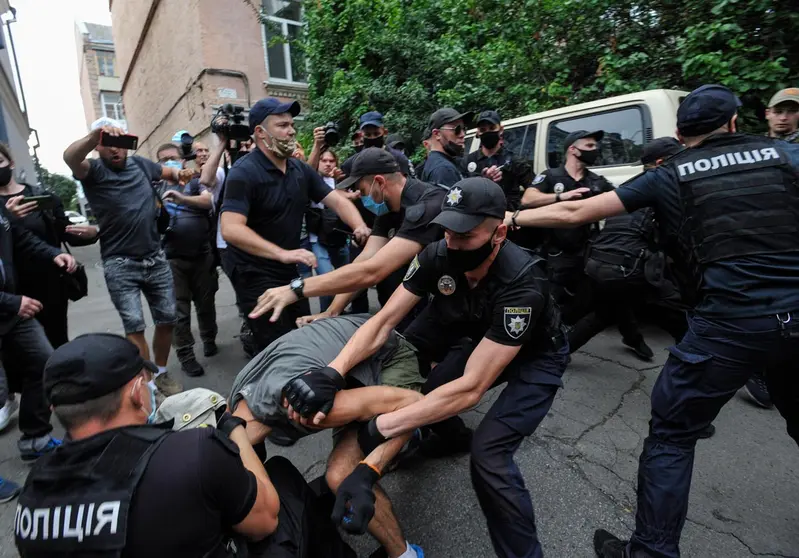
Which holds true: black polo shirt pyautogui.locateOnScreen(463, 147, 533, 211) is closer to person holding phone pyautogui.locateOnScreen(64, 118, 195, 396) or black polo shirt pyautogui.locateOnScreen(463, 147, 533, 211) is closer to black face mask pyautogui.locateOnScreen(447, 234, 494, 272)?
black face mask pyautogui.locateOnScreen(447, 234, 494, 272)

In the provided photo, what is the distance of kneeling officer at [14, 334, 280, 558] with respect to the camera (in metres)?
1.04

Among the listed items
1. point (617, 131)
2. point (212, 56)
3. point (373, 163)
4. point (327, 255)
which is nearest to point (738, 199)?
point (373, 163)

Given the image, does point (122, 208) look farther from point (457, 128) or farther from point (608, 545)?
point (608, 545)

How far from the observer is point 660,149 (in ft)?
10.7

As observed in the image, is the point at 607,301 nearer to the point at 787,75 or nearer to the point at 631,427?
the point at 631,427

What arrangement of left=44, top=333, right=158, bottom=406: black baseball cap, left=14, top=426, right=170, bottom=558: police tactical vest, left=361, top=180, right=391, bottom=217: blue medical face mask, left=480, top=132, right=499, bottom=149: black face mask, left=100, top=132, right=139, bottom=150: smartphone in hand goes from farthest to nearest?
1. left=480, top=132, right=499, bottom=149: black face mask
2. left=100, top=132, right=139, bottom=150: smartphone in hand
3. left=361, top=180, right=391, bottom=217: blue medical face mask
4. left=44, top=333, right=158, bottom=406: black baseball cap
5. left=14, top=426, right=170, bottom=558: police tactical vest

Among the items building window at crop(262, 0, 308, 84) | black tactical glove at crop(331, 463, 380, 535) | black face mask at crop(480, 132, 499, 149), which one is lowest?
black tactical glove at crop(331, 463, 380, 535)

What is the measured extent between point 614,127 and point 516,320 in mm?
3134

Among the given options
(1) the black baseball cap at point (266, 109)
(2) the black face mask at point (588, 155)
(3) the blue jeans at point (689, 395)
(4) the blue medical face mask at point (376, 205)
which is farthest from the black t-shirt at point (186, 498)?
(2) the black face mask at point (588, 155)

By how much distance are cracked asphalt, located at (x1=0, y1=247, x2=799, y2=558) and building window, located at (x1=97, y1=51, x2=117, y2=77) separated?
4509cm

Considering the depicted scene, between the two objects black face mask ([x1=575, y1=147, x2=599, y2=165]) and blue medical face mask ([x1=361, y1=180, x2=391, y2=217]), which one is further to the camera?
black face mask ([x1=575, y1=147, x2=599, y2=165])

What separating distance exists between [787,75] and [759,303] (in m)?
4.40

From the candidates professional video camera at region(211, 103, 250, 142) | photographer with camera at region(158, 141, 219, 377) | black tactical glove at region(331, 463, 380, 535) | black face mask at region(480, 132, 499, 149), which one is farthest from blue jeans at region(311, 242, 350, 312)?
black tactical glove at region(331, 463, 380, 535)

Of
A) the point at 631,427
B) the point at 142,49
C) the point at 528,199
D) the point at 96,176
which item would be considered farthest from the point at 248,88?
the point at 631,427
